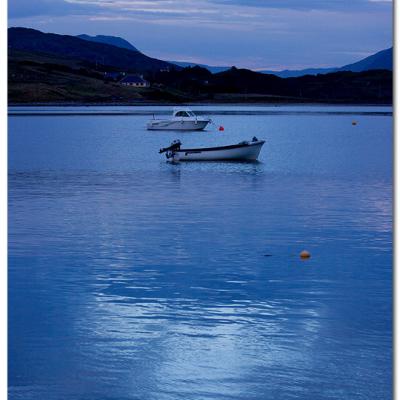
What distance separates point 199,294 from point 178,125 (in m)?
76.3

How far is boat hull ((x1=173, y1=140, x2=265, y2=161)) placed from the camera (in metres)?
45.6

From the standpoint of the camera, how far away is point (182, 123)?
8994 centimetres

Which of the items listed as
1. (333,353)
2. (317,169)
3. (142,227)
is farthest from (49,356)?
(317,169)

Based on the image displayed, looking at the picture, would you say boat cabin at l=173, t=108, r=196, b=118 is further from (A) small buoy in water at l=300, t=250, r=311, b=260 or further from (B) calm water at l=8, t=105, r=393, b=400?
(A) small buoy in water at l=300, t=250, r=311, b=260

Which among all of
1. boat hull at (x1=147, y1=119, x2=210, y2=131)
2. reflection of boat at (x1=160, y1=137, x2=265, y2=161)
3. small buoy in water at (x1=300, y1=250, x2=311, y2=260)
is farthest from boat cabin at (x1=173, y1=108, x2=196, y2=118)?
small buoy in water at (x1=300, y1=250, x2=311, y2=260)

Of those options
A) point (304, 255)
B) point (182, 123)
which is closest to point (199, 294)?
point (304, 255)

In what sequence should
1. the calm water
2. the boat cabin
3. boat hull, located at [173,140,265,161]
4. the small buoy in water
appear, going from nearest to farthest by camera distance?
the calm water → the small buoy in water → boat hull, located at [173,140,265,161] → the boat cabin

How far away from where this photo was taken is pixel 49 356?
10594mm

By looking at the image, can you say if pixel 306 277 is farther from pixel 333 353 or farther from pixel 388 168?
pixel 388 168

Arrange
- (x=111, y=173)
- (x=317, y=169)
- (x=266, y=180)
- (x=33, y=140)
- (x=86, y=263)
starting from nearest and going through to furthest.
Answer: (x=86, y=263) < (x=266, y=180) < (x=111, y=173) < (x=317, y=169) < (x=33, y=140)

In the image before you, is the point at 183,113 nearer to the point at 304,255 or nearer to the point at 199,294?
the point at 304,255

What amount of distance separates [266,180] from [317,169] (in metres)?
8.60

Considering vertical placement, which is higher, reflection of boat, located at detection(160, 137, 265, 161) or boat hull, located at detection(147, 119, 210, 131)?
boat hull, located at detection(147, 119, 210, 131)

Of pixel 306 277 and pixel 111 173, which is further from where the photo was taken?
pixel 111 173
